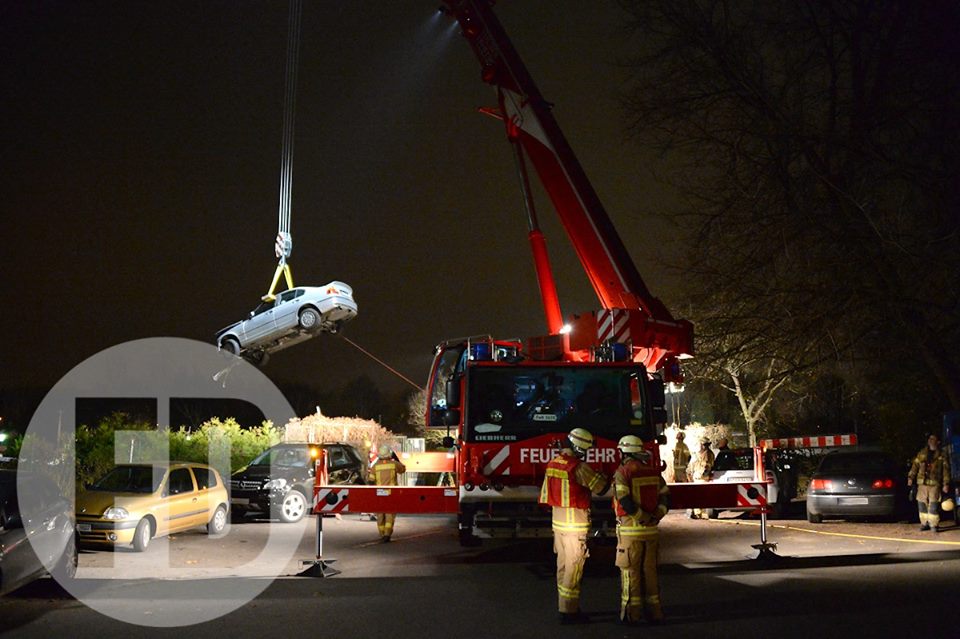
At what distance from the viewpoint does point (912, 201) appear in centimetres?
1574

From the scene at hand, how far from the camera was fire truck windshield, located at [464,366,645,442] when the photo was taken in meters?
10.9

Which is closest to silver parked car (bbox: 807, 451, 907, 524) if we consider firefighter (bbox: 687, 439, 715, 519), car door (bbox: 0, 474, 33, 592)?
firefighter (bbox: 687, 439, 715, 519)

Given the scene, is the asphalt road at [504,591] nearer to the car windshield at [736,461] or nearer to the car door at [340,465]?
the car windshield at [736,461]

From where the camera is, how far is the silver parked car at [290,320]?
23.8m

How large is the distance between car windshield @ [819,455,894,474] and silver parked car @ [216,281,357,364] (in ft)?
41.3

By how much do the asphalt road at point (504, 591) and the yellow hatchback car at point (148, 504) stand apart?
38 centimetres

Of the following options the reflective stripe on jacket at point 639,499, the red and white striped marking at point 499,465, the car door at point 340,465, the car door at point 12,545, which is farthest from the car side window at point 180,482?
the reflective stripe on jacket at point 639,499

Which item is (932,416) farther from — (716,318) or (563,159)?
(563,159)

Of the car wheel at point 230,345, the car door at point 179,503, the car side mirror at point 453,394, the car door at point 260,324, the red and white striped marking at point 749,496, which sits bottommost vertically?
the car door at point 179,503

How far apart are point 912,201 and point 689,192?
3.73 metres

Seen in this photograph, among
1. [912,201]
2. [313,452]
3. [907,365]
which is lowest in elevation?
[313,452]

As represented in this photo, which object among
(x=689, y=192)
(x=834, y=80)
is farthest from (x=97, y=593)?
(x=834, y=80)

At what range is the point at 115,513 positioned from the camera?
13094mm

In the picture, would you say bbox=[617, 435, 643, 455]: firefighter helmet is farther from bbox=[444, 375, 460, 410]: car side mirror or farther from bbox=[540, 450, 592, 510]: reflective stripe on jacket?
bbox=[444, 375, 460, 410]: car side mirror
